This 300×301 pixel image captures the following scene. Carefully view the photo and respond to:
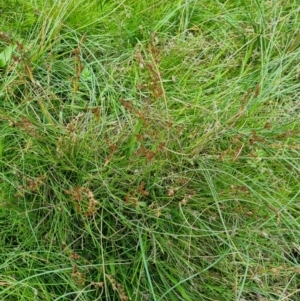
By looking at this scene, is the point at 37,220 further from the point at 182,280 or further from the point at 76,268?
the point at 182,280

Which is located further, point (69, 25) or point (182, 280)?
point (69, 25)

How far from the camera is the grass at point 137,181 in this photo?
145 centimetres

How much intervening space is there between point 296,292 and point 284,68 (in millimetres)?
770

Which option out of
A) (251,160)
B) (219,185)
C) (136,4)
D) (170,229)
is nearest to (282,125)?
(251,160)

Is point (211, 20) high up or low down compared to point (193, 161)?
up

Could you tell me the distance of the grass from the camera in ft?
4.77

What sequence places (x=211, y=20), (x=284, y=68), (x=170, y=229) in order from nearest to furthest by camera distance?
(x=170, y=229) → (x=284, y=68) → (x=211, y=20)

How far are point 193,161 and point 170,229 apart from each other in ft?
0.73

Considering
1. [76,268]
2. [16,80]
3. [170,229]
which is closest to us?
[76,268]

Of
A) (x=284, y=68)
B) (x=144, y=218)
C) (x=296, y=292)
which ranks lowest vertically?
(x=296, y=292)

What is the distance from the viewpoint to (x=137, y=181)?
1522 millimetres

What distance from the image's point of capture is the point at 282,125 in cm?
170

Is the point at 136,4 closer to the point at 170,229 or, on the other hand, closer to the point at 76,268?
the point at 170,229

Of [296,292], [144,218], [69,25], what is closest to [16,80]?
[69,25]
